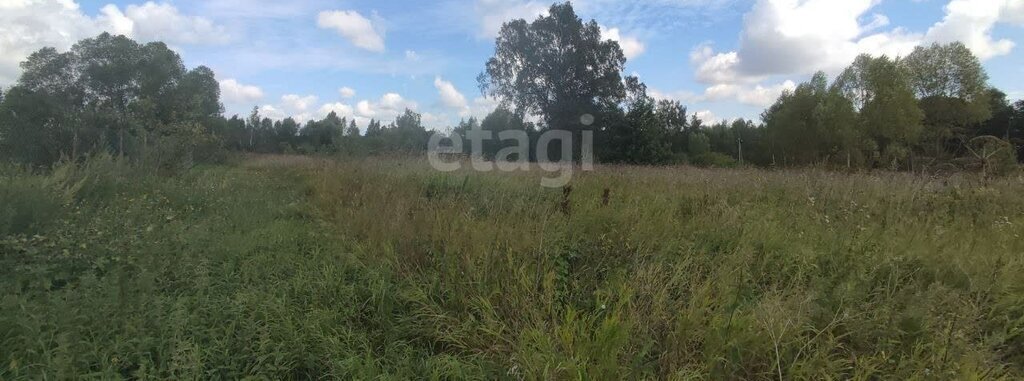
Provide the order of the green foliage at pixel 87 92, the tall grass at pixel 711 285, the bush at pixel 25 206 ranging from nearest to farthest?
1. the tall grass at pixel 711 285
2. the bush at pixel 25 206
3. the green foliage at pixel 87 92

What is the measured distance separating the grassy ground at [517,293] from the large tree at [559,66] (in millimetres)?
22820

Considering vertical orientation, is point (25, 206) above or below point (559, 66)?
below

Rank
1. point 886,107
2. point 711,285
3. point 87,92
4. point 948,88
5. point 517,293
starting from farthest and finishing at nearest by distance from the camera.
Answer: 1. point 87,92
2. point 948,88
3. point 886,107
4. point 711,285
5. point 517,293

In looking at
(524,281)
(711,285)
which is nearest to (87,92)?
(524,281)

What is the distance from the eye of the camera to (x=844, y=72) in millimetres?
26234

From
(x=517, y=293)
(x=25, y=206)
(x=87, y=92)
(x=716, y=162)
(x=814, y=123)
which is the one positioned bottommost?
(x=517, y=293)

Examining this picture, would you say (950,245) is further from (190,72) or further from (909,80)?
(190,72)

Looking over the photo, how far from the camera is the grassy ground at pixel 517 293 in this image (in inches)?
73.7

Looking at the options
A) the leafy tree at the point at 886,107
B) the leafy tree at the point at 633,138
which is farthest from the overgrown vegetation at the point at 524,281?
the leafy tree at the point at 886,107

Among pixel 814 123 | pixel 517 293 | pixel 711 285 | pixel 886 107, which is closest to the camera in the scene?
pixel 517 293

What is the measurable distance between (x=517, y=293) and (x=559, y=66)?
25394 millimetres

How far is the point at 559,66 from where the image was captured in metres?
26.3

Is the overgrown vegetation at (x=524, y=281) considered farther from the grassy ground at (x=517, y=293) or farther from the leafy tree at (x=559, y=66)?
the leafy tree at (x=559, y=66)

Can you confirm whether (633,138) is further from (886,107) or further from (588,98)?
(886,107)
